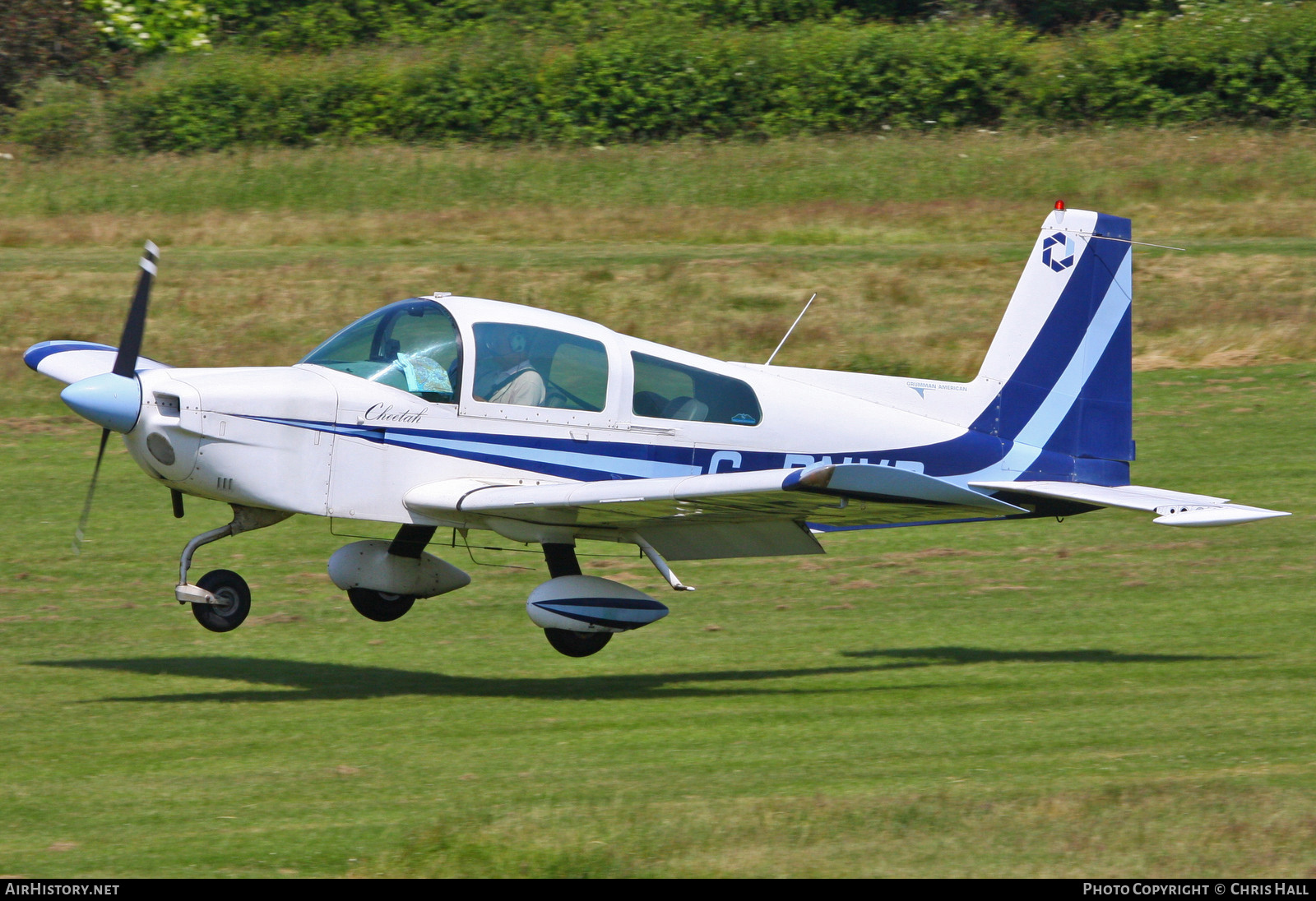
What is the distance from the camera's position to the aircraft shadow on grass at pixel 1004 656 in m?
10.9

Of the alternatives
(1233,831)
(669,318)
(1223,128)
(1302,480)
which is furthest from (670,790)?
(1223,128)

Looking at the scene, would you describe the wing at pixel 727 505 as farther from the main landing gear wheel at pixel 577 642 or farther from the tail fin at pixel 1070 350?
the tail fin at pixel 1070 350

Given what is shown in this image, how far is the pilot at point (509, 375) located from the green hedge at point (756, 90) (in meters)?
21.6

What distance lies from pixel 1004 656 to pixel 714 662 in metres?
2.08

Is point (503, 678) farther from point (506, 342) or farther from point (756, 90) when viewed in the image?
point (756, 90)

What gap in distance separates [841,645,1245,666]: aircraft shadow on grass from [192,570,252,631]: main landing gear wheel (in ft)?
14.0

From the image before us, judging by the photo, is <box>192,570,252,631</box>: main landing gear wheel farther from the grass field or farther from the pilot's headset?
the pilot's headset

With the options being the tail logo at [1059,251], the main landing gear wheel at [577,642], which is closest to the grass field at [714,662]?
the main landing gear wheel at [577,642]

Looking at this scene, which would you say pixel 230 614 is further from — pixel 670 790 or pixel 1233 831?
pixel 1233 831

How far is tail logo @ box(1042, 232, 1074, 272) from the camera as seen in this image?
11375mm

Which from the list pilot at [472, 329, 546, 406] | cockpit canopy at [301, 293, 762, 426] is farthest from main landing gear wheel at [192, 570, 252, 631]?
pilot at [472, 329, 546, 406]

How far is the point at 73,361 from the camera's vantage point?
1051 centimetres

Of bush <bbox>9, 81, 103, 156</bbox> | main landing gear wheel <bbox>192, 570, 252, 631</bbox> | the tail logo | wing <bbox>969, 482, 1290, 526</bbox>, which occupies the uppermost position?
the tail logo

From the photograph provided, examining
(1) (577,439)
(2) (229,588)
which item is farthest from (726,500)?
(2) (229,588)
